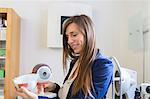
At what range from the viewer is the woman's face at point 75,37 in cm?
110

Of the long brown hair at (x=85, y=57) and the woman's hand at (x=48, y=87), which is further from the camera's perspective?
the woman's hand at (x=48, y=87)

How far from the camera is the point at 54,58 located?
99.5 inches

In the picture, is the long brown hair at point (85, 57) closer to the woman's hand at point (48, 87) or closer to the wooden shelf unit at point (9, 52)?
the woman's hand at point (48, 87)

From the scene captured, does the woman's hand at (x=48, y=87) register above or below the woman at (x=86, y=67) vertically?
below

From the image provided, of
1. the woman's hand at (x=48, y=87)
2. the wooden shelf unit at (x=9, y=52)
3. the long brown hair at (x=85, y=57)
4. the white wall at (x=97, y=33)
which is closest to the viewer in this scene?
the long brown hair at (x=85, y=57)

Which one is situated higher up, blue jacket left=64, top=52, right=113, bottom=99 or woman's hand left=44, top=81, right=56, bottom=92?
blue jacket left=64, top=52, right=113, bottom=99

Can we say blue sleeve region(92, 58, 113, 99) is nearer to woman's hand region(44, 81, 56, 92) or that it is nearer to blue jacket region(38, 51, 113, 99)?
blue jacket region(38, 51, 113, 99)

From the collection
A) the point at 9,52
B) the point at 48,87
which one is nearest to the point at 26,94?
the point at 48,87

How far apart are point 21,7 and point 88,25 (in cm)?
161

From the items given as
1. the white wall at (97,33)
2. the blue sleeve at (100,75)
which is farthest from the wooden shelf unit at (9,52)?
the blue sleeve at (100,75)

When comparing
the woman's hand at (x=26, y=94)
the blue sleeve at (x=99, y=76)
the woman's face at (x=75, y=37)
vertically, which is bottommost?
the woman's hand at (x=26, y=94)

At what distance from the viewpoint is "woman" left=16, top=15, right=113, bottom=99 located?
105 centimetres

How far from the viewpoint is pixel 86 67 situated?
1.07 m

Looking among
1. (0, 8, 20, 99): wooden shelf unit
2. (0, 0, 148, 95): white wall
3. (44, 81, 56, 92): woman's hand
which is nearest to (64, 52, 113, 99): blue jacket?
(44, 81, 56, 92): woman's hand
